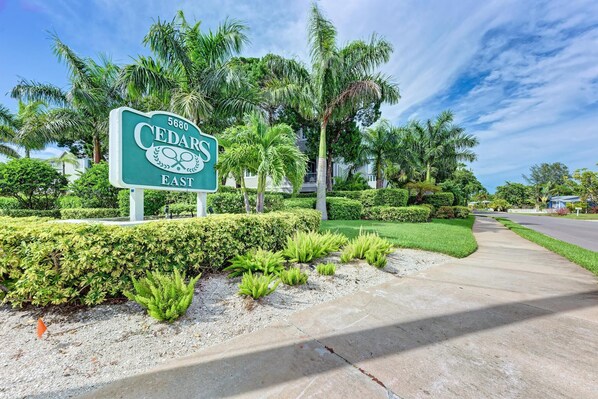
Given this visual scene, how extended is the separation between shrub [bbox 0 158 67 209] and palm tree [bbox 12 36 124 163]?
4270mm

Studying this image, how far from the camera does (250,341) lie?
8.59ft

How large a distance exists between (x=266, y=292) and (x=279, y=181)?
139 inches

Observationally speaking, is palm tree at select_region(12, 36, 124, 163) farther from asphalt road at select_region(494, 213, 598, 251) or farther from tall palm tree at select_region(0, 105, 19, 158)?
asphalt road at select_region(494, 213, 598, 251)

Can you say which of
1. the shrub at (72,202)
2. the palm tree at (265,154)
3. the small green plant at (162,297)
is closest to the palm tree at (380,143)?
the palm tree at (265,154)

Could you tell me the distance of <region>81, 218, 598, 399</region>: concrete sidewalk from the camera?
196 cm

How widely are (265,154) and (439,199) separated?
22.2 metres

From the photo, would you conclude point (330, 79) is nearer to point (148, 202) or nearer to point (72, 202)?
point (148, 202)

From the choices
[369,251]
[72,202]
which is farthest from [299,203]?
[72,202]

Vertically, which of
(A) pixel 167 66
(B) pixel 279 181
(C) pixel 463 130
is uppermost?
(C) pixel 463 130

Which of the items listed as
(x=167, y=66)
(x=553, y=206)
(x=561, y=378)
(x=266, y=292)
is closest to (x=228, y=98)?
(x=167, y=66)

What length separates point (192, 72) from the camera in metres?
11.2

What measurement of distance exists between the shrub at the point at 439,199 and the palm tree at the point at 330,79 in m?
12.6

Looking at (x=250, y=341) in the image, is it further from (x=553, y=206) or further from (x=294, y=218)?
(x=553, y=206)

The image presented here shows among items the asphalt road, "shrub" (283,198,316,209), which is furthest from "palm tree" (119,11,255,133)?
the asphalt road
